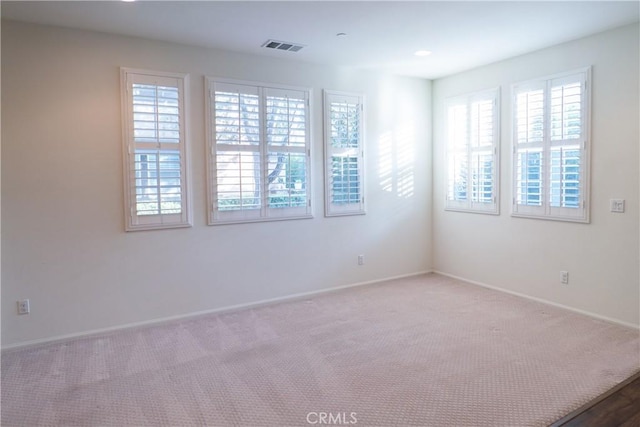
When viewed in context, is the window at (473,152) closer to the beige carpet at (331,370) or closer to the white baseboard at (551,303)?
the white baseboard at (551,303)

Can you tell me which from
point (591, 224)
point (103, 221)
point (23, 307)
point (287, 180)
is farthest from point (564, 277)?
point (23, 307)

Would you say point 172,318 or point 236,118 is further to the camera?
point 236,118

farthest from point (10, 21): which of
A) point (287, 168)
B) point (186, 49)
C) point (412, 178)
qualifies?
point (412, 178)

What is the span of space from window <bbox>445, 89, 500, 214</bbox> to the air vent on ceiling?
225 centimetres

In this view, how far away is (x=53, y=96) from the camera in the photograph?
3.43 metres

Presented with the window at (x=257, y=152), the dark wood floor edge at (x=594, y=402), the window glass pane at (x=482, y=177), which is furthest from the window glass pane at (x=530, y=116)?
the dark wood floor edge at (x=594, y=402)

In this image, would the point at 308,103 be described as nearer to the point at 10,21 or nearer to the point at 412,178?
the point at 412,178

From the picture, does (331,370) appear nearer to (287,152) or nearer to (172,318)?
(172,318)

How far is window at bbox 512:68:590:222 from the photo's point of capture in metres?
3.92

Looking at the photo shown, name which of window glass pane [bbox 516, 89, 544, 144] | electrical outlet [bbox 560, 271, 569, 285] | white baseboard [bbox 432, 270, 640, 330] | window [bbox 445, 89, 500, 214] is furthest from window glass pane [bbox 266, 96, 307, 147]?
electrical outlet [bbox 560, 271, 569, 285]

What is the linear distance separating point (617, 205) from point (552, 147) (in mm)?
805

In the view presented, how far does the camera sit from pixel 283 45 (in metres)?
3.99

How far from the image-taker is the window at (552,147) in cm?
392

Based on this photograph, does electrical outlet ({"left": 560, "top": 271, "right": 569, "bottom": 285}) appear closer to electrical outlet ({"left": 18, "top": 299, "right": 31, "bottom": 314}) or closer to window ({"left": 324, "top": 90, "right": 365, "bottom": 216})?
window ({"left": 324, "top": 90, "right": 365, "bottom": 216})
